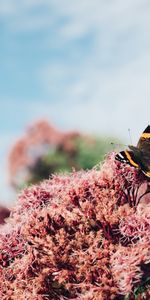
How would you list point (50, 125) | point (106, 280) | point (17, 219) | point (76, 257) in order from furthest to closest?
1. point (50, 125)
2. point (17, 219)
3. point (76, 257)
4. point (106, 280)

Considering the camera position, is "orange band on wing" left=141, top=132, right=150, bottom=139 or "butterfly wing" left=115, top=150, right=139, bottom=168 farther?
"orange band on wing" left=141, top=132, right=150, bottom=139

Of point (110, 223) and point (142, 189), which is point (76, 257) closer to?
point (110, 223)

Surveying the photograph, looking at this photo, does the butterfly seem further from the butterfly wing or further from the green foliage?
the green foliage

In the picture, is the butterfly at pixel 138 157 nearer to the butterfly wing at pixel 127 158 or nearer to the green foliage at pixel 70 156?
the butterfly wing at pixel 127 158

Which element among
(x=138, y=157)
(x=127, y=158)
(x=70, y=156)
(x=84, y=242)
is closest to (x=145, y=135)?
(x=138, y=157)

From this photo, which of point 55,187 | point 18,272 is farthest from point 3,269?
point 55,187

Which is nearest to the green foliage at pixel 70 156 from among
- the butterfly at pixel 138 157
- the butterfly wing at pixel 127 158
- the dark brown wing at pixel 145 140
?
the dark brown wing at pixel 145 140

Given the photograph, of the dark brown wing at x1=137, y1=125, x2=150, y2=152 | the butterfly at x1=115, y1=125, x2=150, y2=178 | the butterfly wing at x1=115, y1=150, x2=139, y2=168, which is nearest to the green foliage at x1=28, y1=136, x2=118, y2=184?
the dark brown wing at x1=137, y1=125, x2=150, y2=152

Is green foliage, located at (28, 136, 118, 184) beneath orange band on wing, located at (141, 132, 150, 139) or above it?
above

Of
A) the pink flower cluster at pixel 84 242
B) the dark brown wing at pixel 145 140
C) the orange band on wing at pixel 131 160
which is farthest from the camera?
the dark brown wing at pixel 145 140
